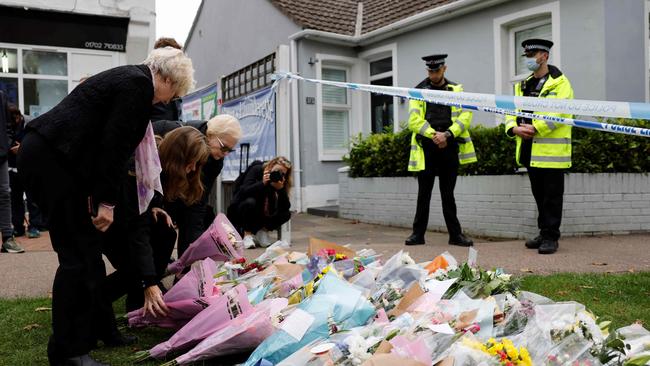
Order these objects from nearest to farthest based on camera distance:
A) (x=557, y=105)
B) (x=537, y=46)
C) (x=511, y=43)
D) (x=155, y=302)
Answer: (x=155, y=302)
(x=557, y=105)
(x=537, y=46)
(x=511, y=43)

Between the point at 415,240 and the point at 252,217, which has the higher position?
the point at 252,217

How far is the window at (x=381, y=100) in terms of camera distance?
39.4ft

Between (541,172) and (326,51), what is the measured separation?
6.99 metres

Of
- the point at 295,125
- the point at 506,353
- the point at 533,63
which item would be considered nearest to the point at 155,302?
the point at 506,353

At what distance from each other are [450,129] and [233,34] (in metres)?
10.1

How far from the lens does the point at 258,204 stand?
6.52 meters

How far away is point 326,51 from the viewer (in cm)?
1188

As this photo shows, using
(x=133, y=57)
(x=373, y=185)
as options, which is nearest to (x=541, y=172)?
(x=373, y=185)

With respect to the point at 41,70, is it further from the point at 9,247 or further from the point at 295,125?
the point at 9,247

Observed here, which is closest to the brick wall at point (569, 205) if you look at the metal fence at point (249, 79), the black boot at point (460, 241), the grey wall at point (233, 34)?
the black boot at point (460, 241)

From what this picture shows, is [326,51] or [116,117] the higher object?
[326,51]

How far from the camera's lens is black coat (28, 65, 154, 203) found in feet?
8.04

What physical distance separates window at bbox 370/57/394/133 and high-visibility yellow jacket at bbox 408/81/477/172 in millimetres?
5436

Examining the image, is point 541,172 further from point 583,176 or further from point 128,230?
point 128,230
